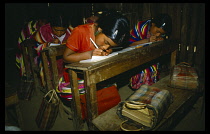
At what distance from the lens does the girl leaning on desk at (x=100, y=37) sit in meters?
2.01

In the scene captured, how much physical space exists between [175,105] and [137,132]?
83 centimetres

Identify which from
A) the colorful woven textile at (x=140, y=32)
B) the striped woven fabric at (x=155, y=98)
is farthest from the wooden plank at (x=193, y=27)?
the striped woven fabric at (x=155, y=98)

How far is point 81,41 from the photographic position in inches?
90.0

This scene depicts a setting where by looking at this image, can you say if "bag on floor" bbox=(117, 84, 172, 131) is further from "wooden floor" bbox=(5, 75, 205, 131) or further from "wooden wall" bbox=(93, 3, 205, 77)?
"wooden wall" bbox=(93, 3, 205, 77)

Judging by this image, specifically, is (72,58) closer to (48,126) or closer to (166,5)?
(48,126)

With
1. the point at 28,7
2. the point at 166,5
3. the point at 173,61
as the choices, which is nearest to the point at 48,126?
the point at 173,61

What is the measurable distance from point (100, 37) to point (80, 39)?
35cm

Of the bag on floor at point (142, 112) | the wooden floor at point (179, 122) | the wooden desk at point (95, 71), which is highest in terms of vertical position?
the wooden desk at point (95, 71)

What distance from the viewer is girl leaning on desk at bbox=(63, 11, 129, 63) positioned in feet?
6.61

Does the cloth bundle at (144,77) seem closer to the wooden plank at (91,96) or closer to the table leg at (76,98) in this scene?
the table leg at (76,98)

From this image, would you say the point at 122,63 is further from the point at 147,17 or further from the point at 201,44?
the point at 147,17

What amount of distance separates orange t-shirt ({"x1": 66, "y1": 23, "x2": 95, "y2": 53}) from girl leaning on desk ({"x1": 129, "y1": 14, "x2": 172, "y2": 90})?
158 cm

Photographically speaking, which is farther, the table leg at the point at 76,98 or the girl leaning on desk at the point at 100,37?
the girl leaning on desk at the point at 100,37

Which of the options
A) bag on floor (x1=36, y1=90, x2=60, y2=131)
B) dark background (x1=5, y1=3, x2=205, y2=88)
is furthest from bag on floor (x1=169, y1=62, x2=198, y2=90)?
bag on floor (x1=36, y1=90, x2=60, y2=131)
